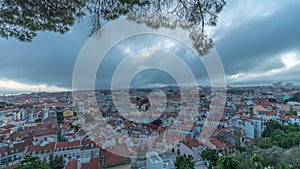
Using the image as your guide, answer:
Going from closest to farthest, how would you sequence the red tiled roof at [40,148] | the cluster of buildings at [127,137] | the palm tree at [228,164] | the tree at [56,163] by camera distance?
1. the palm tree at [228,164]
2. the cluster of buildings at [127,137]
3. the tree at [56,163]
4. the red tiled roof at [40,148]

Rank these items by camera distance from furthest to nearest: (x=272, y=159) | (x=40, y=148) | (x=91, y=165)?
(x=40, y=148) < (x=91, y=165) < (x=272, y=159)

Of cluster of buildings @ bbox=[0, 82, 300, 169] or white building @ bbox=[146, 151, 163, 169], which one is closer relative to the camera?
white building @ bbox=[146, 151, 163, 169]

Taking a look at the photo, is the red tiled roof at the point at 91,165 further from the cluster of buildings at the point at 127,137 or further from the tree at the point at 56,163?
the tree at the point at 56,163

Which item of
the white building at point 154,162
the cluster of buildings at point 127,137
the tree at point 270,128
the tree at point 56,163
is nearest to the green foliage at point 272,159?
the cluster of buildings at point 127,137

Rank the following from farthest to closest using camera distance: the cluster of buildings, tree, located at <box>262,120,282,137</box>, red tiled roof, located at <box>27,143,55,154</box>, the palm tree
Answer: tree, located at <box>262,120,282,137</box>, red tiled roof, located at <box>27,143,55,154</box>, the cluster of buildings, the palm tree

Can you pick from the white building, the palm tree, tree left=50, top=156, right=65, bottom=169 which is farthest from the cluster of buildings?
the palm tree

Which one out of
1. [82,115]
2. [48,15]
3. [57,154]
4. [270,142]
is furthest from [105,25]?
[82,115]

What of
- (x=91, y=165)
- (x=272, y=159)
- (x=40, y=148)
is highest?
(x=272, y=159)

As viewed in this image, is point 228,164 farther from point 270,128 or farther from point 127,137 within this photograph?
point 270,128

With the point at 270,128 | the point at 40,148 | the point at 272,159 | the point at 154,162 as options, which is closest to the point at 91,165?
the point at 154,162

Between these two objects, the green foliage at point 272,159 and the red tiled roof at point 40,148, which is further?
the red tiled roof at point 40,148

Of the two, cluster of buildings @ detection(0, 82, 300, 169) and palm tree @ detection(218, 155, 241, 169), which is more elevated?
palm tree @ detection(218, 155, 241, 169)

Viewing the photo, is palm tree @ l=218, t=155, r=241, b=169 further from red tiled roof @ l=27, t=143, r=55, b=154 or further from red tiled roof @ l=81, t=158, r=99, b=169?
red tiled roof @ l=27, t=143, r=55, b=154
